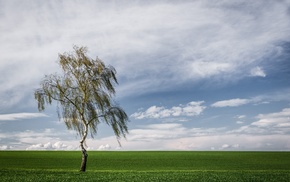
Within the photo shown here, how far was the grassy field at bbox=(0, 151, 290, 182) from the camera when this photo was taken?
26305 millimetres

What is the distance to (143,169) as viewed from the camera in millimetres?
46469

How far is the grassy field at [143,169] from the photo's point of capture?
2630cm

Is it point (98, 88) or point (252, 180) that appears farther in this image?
point (98, 88)

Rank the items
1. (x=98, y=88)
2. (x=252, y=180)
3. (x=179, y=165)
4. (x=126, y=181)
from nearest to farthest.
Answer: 1. (x=126, y=181)
2. (x=252, y=180)
3. (x=98, y=88)
4. (x=179, y=165)

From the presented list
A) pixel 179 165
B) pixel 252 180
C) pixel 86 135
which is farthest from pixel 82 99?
pixel 179 165

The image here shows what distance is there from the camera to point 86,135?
33.6m

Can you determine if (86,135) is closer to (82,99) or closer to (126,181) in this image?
(82,99)

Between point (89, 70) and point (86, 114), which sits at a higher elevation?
point (89, 70)

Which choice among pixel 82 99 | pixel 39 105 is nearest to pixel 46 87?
pixel 39 105

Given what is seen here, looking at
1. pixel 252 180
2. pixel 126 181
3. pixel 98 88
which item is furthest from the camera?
pixel 98 88

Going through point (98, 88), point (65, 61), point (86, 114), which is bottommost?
point (86, 114)

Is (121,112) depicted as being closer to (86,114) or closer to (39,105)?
(86,114)

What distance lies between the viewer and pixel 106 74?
1319 inches

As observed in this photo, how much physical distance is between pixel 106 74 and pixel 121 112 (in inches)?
170
